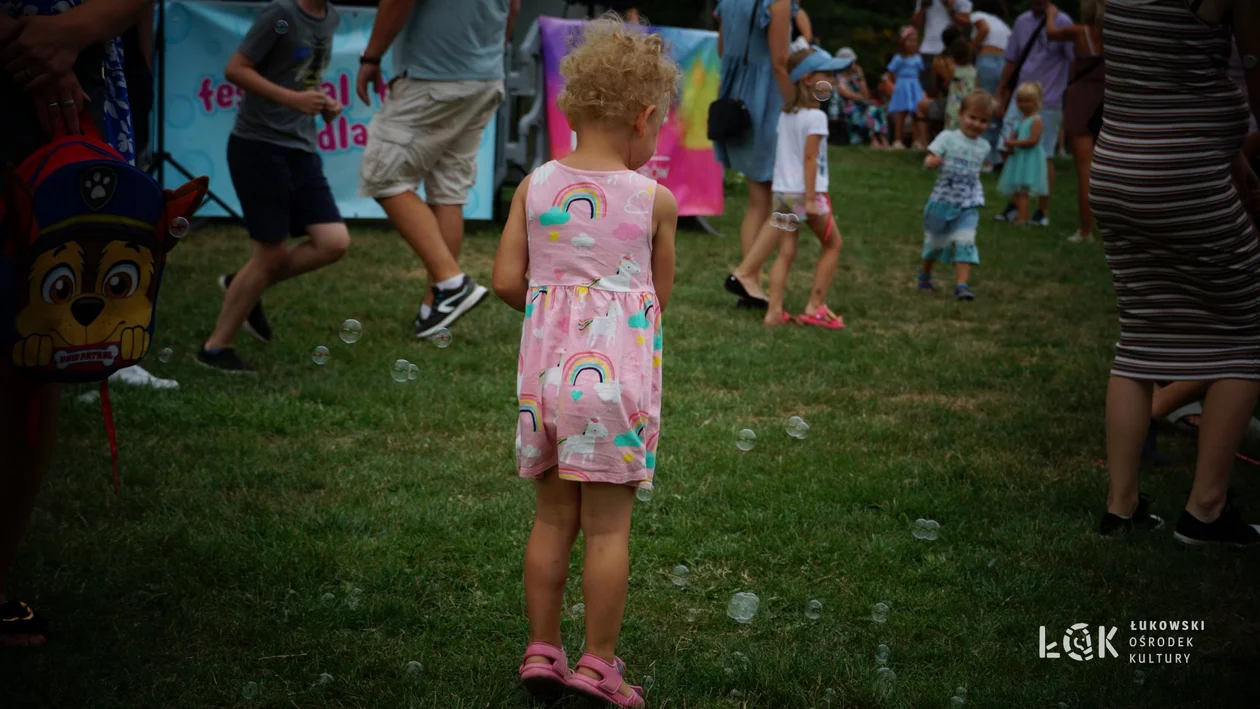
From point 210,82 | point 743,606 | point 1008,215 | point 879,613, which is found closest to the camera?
point 743,606

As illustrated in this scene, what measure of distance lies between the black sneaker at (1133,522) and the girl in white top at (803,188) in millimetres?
3065

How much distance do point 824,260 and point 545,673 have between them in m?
4.72

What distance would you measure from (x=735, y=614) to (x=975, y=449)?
1994mm

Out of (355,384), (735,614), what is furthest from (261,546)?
(355,384)

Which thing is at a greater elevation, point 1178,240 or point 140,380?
point 1178,240

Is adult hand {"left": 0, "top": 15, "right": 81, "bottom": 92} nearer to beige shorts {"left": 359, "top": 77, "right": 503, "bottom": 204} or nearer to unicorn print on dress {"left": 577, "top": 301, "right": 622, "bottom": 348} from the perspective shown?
unicorn print on dress {"left": 577, "top": 301, "right": 622, "bottom": 348}

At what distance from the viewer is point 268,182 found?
17.8 ft

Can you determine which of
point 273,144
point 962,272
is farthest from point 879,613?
point 962,272

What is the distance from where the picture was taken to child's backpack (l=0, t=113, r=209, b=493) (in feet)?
7.86

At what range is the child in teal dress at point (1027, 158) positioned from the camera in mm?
11828

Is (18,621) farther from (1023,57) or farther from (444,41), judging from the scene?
(1023,57)

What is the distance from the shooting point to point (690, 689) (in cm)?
277

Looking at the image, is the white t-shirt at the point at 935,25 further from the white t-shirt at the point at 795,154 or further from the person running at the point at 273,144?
the person running at the point at 273,144

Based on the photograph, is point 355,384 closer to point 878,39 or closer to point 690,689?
point 690,689
